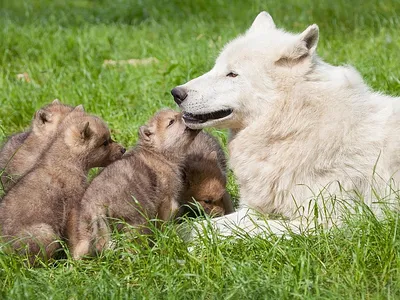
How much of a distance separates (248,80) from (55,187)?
151 centimetres

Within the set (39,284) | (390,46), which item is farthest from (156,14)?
(39,284)

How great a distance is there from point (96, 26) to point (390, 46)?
427 cm

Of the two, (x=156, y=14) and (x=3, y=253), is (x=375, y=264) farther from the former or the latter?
(x=156, y=14)

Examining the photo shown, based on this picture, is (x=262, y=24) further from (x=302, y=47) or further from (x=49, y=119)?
(x=49, y=119)

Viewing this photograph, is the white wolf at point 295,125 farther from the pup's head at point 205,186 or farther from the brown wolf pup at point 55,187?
the brown wolf pup at point 55,187

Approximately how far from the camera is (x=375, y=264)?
14.3 feet

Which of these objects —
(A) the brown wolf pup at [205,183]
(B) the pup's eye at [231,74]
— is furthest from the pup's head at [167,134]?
(B) the pup's eye at [231,74]

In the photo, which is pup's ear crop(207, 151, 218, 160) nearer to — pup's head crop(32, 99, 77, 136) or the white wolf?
the white wolf

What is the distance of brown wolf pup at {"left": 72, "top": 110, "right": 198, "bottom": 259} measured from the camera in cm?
494

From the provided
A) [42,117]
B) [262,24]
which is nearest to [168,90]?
[262,24]

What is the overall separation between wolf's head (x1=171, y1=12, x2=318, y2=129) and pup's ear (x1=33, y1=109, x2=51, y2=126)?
0.98 m

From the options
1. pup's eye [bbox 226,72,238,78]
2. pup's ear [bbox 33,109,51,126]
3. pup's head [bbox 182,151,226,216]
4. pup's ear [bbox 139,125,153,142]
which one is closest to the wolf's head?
pup's eye [bbox 226,72,238,78]

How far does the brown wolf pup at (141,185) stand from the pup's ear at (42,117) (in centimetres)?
72

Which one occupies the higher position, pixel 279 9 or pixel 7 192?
pixel 7 192
